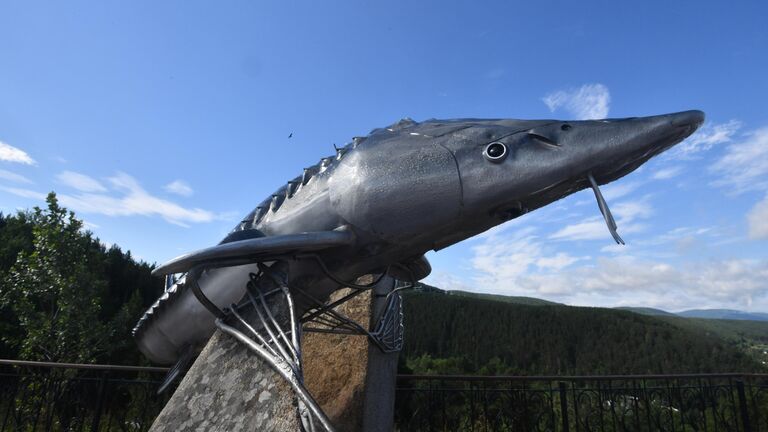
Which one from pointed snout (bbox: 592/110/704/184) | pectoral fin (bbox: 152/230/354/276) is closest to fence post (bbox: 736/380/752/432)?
pointed snout (bbox: 592/110/704/184)

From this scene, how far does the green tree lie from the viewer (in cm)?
1271

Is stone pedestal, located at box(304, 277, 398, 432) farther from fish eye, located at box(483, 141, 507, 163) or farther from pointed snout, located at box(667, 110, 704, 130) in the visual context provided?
pointed snout, located at box(667, 110, 704, 130)

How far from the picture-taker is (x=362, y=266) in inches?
99.3

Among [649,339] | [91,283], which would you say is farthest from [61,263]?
[649,339]

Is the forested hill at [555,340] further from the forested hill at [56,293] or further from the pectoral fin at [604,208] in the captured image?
the pectoral fin at [604,208]

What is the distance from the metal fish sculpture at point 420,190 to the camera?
1990 mm

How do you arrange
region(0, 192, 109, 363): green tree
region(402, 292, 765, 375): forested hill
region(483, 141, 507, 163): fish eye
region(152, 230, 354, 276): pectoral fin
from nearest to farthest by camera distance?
1. region(483, 141, 507, 163): fish eye
2. region(152, 230, 354, 276): pectoral fin
3. region(0, 192, 109, 363): green tree
4. region(402, 292, 765, 375): forested hill

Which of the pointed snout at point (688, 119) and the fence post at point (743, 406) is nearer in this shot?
the pointed snout at point (688, 119)

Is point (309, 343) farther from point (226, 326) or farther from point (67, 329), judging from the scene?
point (67, 329)

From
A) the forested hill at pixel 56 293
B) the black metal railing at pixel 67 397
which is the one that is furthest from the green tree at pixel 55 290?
the black metal railing at pixel 67 397

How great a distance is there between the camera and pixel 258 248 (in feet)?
7.31

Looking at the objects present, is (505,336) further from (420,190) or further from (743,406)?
(420,190)

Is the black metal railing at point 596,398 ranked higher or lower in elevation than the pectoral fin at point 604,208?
lower

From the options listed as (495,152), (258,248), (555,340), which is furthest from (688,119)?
(555,340)
